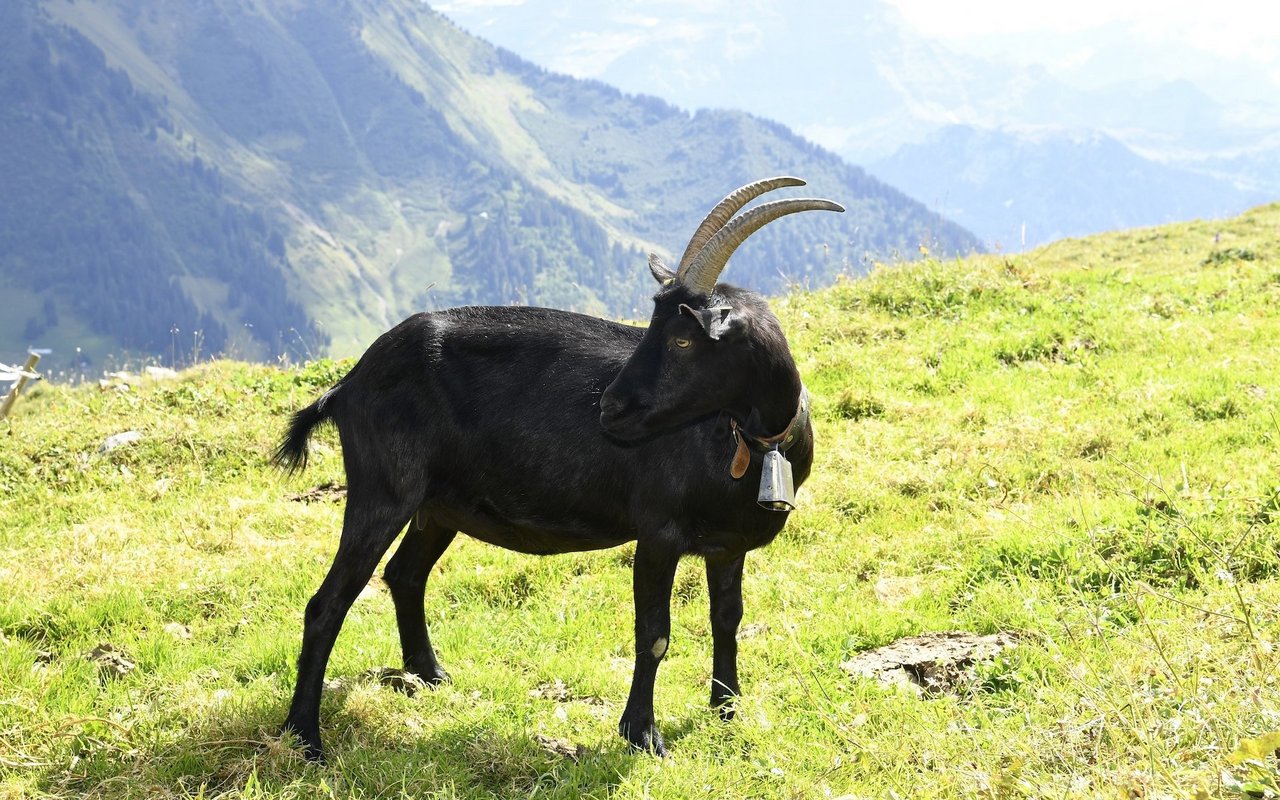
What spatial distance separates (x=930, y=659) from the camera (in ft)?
22.6

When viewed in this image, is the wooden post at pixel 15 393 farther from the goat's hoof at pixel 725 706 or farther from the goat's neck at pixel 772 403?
the goat's neck at pixel 772 403

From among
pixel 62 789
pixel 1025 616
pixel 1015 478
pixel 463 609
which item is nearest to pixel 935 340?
pixel 1015 478

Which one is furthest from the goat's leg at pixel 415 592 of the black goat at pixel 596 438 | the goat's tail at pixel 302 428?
the goat's tail at pixel 302 428

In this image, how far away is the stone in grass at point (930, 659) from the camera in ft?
21.8

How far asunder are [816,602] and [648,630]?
2268mm

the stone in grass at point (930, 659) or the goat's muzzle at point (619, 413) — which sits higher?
the goat's muzzle at point (619, 413)

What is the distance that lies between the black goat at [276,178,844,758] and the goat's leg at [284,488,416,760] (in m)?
0.01

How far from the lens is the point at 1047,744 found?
4.92 meters

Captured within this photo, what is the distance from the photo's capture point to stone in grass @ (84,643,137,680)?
22.9 feet

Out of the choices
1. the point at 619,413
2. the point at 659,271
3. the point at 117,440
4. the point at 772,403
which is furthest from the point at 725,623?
the point at 117,440

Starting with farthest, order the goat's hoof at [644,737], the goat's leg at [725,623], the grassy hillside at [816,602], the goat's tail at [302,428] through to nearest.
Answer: the goat's tail at [302,428] < the goat's leg at [725,623] < the goat's hoof at [644,737] < the grassy hillside at [816,602]

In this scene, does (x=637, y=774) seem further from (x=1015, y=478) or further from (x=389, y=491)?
(x=1015, y=478)

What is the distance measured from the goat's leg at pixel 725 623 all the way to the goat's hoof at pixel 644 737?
552 millimetres

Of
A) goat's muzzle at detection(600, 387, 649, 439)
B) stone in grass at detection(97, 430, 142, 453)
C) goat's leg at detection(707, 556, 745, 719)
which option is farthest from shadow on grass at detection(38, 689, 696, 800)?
stone in grass at detection(97, 430, 142, 453)
